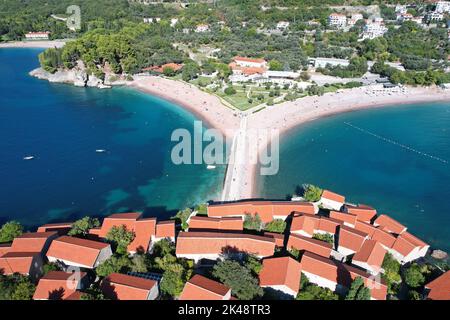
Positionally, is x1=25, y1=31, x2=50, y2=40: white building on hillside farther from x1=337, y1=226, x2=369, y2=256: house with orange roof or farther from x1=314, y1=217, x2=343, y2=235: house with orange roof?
x1=337, y1=226, x2=369, y2=256: house with orange roof

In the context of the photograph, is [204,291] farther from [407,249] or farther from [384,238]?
[407,249]

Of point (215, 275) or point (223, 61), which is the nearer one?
point (215, 275)

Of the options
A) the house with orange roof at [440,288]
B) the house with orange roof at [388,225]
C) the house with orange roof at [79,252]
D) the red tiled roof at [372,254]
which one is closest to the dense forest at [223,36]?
the house with orange roof at [388,225]

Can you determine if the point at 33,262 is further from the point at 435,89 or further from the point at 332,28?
the point at 332,28

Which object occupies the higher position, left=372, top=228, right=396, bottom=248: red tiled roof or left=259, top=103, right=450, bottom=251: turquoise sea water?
left=372, top=228, right=396, bottom=248: red tiled roof

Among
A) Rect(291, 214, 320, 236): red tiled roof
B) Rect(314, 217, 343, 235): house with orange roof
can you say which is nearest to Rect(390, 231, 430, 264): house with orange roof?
Rect(314, 217, 343, 235): house with orange roof

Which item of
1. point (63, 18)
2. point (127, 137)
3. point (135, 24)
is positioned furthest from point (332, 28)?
point (63, 18)
